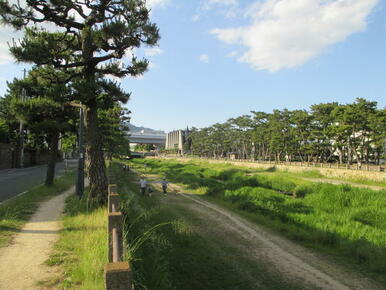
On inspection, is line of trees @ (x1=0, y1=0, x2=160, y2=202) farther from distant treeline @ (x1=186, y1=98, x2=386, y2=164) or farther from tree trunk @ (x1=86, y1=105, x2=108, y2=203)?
distant treeline @ (x1=186, y1=98, x2=386, y2=164)

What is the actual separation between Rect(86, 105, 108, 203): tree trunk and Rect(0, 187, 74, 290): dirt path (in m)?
1.52

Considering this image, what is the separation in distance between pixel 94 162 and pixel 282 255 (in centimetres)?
717

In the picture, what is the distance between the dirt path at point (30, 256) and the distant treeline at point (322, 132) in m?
37.0

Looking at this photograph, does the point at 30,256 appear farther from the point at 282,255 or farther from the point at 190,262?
the point at 282,255

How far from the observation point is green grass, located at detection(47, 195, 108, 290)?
446 cm

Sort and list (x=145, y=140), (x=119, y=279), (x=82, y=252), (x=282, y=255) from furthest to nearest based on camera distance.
→ (x=145, y=140), (x=282, y=255), (x=82, y=252), (x=119, y=279)

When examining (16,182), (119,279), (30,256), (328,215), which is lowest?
(328,215)

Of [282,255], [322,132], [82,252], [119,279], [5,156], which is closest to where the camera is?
[119,279]

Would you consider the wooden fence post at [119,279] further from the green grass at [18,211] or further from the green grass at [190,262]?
the green grass at [18,211]

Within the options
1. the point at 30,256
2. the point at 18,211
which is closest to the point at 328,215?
the point at 30,256

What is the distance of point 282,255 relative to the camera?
972cm

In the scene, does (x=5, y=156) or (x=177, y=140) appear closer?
(x=5, y=156)

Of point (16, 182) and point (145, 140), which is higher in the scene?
point (145, 140)

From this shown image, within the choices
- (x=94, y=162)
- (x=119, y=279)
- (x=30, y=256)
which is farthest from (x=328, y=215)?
(x=119, y=279)
